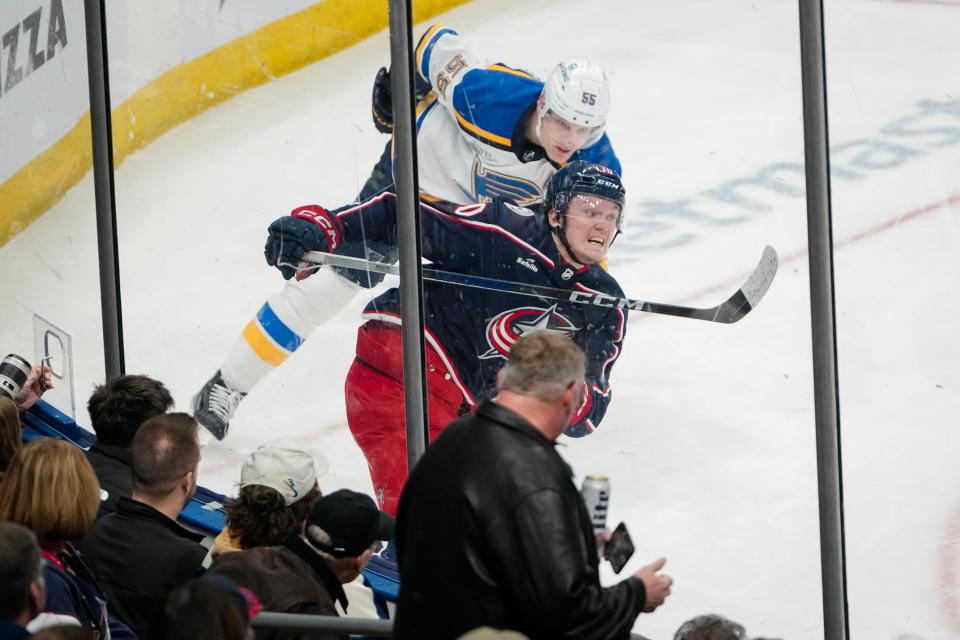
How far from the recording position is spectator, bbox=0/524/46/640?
1.39 metres

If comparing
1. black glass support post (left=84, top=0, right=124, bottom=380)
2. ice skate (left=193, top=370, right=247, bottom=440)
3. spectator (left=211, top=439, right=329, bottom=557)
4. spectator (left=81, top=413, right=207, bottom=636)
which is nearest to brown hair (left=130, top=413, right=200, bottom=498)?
spectator (left=81, top=413, right=207, bottom=636)

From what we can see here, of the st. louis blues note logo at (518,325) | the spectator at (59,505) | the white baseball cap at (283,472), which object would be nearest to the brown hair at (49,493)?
the spectator at (59,505)

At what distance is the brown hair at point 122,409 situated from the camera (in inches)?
→ 96.5

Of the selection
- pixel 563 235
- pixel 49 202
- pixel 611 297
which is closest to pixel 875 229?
pixel 611 297

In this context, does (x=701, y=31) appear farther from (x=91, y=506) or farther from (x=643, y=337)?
(x=91, y=506)

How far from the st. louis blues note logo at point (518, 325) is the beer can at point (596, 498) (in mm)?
1163

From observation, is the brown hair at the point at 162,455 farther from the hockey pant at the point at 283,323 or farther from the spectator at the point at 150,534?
the hockey pant at the point at 283,323

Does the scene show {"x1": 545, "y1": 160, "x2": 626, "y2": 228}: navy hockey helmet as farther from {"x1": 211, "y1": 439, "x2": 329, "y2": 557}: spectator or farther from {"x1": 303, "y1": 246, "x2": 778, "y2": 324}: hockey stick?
{"x1": 211, "y1": 439, "x2": 329, "y2": 557}: spectator

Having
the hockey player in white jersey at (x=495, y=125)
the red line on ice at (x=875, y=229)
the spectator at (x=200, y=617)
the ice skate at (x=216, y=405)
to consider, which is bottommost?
the spectator at (x=200, y=617)

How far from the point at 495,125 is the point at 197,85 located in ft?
3.40

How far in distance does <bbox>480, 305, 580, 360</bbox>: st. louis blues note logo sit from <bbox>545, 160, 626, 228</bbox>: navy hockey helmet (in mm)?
226

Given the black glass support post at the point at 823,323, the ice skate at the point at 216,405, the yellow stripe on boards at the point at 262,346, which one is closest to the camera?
the black glass support post at the point at 823,323

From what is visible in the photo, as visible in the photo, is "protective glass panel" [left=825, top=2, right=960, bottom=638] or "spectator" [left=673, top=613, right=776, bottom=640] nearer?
"spectator" [left=673, top=613, right=776, bottom=640]

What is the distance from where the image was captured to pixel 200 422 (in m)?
3.51
